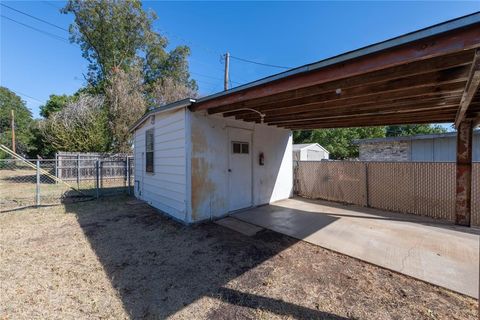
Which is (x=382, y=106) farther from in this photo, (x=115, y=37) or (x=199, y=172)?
(x=115, y=37)

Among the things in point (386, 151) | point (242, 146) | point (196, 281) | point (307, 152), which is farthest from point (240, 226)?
point (307, 152)

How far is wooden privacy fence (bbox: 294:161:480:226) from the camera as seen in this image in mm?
5266

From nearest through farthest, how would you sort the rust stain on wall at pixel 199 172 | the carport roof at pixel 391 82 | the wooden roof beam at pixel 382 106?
the carport roof at pixel 391 82, the wooden roof beam at pixel 382 106, the rust stain on wall at pixel 199 172

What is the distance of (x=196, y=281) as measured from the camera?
106 inches

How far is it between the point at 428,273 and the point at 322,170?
512cm

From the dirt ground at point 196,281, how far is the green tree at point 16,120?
31.5 m

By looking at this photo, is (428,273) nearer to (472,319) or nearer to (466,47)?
(472,319)

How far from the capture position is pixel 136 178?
26.3 ft

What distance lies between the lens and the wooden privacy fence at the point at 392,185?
5.27 meters

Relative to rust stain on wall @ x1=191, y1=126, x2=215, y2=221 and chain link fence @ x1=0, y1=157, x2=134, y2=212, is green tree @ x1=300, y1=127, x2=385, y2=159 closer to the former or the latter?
chain link fence @ x1=0, y1=157, x2=134, y2=212

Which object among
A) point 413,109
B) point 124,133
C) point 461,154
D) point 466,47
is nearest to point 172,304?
point 466,47

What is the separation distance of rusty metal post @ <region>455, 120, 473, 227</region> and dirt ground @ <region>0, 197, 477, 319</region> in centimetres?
341

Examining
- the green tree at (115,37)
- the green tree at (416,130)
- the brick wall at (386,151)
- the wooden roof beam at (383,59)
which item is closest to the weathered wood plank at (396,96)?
the wooden roof beam at (383,59)

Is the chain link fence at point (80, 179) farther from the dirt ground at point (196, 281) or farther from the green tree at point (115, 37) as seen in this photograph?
the green tree at point (115, 37)
